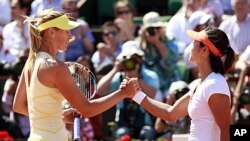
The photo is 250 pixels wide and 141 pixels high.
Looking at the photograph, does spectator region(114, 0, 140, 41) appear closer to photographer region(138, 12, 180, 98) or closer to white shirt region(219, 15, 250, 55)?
photographer region(138, 12, 180, 98)

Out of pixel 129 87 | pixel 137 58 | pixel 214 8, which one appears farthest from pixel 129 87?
pixel 214 8

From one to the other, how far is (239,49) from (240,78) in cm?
91

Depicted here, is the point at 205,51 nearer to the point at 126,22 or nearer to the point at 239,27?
the point at 239,27

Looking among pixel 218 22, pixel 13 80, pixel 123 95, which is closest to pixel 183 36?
pixel 218 22

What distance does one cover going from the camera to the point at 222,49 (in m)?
5.37

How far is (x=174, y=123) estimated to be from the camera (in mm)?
8828

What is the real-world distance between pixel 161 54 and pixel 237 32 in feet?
3.36

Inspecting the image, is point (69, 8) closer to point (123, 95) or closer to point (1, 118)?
point (1, 118)

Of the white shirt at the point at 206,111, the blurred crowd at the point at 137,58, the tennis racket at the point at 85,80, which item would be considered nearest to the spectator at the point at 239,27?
the blurred crowd at the point at 137,58

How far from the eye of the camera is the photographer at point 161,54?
9797 millimetres

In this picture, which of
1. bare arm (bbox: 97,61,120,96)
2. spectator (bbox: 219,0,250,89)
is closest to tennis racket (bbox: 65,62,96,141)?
bare arm (bbox: 97,61,120,96)

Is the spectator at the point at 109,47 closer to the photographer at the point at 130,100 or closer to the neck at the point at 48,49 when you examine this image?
the photographer at the point at 130,100

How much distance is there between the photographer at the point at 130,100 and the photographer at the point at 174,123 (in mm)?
105

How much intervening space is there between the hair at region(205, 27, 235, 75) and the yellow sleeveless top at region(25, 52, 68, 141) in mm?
1015
